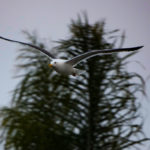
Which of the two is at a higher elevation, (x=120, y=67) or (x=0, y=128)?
(x=120, y=67)

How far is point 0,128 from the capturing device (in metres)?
8.99

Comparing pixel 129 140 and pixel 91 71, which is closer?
pixel 129 140

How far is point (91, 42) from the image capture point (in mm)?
9891

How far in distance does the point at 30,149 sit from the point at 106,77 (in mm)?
1924

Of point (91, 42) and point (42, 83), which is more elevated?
point (91, 42)

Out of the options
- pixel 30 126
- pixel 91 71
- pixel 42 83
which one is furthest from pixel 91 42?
pixel 30 126

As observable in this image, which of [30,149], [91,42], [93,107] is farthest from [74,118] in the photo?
[91,42]

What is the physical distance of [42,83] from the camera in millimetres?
9602

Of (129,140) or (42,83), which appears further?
(42,83)

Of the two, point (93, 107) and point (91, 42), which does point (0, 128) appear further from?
point (91, 42)

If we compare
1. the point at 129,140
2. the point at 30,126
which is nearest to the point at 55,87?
the point at 30,126

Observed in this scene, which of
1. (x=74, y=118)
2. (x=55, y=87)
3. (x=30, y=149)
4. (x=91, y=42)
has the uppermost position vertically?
(x=91, y=42)

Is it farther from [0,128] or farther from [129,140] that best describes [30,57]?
[129,140]

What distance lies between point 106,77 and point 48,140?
1.56 metres
